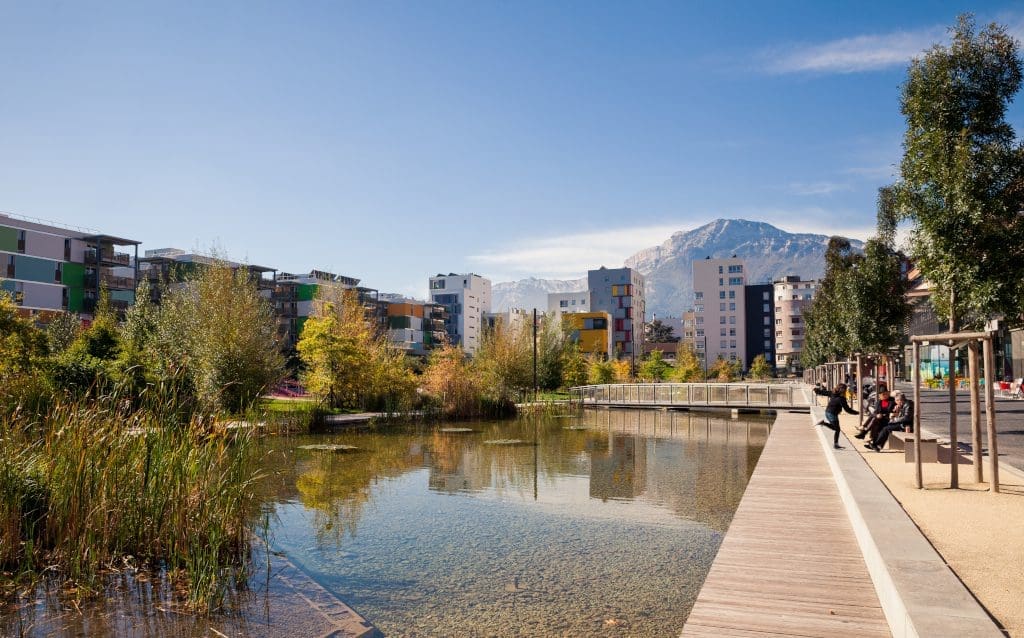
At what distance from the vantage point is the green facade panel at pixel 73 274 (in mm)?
53719

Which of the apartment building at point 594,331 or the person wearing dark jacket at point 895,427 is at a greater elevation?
the apartment building at point 594,331

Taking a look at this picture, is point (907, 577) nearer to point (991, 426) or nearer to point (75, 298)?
point (991, 426)

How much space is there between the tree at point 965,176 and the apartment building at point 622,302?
92.8 meters

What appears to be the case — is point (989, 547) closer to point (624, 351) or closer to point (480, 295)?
point (624, 351)

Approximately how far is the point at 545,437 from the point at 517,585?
1394cm

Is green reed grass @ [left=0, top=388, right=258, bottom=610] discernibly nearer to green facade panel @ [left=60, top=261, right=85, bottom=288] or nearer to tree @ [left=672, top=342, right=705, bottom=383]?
tree @ [left=672, top=342, right=705, bottom=383]

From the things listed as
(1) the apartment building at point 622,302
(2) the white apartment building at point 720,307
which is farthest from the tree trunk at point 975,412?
(2) the white apartment building at point 720,307

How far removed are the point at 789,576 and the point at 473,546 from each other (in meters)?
3.76

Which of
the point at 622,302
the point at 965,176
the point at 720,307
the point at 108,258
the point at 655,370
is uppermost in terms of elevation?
the point at 622,302

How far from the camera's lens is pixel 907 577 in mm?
4535

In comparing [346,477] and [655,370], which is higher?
[655,370]

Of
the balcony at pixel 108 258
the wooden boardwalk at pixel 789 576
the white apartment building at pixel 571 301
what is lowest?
the wooden boardwalk at pixel 789 576

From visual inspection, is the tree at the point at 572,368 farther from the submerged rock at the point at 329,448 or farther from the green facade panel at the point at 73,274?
the green facade panel at the point at 73,274

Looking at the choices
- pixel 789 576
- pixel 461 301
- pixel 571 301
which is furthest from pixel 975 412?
pixel 571 301
